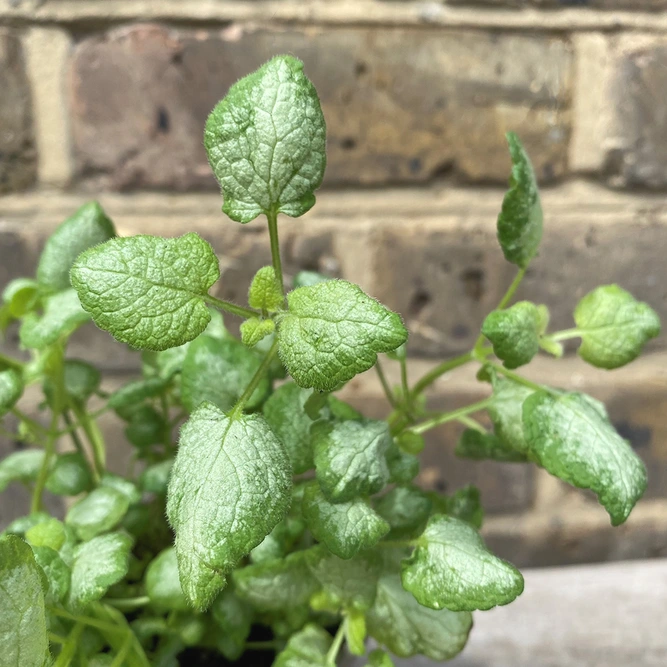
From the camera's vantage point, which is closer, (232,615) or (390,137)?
(232,615)

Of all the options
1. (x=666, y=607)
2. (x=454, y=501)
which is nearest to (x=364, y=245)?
(x=454, y=501)

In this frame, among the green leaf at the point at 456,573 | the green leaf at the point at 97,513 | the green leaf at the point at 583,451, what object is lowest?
the green leaf at the point at 97,513

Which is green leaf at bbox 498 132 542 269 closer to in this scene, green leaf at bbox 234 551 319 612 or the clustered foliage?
the clustered foliage

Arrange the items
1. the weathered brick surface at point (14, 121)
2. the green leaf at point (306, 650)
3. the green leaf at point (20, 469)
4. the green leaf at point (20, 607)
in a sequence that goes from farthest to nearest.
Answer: the weathered brick surface at point (14, 121)
the green leaf at point (20, 469)
the green leaf at point (306, 650)
the green leaf at point (20, 607)

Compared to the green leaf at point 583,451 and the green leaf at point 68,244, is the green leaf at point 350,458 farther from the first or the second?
the green leaf at point 68,244

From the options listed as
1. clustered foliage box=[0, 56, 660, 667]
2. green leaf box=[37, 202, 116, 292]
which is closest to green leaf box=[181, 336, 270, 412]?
clustered foliage box=[0, 56, 660, 667]

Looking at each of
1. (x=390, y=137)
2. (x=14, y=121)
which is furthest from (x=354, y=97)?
(x=14, y=121)

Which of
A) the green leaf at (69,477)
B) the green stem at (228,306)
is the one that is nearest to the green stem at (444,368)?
the green stem at (228,306)

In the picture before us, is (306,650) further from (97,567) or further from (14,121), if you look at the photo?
(14,121)

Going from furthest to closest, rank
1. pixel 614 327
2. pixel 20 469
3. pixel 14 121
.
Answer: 1. pixel 14 121
2. pixel 20 469
3. pixel 614 327
